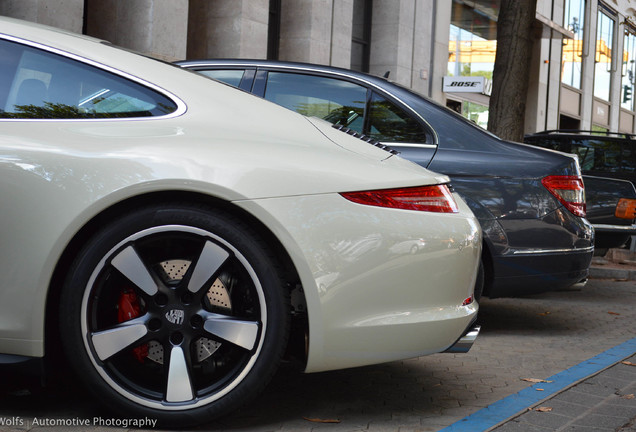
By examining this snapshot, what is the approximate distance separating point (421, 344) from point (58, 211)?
1.46 metres

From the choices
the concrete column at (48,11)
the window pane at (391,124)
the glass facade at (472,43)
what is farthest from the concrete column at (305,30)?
the window pane at (391,124)

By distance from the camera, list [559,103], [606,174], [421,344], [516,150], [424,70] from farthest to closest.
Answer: [559,103]
[424,70]
[606,174]
[516,150]
[421,344]

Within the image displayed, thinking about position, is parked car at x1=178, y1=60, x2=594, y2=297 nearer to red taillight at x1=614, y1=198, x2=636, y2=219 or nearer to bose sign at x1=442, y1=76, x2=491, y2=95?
red taillight at x1=614, y1=198, x2=636, y2=219

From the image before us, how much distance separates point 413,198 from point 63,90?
144cm

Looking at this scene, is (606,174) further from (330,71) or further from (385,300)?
(385,300)

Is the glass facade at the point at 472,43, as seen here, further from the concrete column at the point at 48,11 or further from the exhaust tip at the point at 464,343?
the exhaust tip at the point at 464,343

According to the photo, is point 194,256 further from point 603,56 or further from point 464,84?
point 603,56

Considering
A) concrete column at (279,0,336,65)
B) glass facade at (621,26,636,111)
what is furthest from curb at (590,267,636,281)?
glass facade at (621,26,636,111)

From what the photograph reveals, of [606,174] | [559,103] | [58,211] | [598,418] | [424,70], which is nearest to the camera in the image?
[58,211]

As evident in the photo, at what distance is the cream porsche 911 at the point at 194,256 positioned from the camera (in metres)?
3.30

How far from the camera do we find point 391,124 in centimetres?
600

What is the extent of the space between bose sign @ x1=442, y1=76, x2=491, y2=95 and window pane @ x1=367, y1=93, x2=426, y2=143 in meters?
19.7

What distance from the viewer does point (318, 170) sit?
3.43 m

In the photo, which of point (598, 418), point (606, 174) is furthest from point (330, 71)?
point (606, 174)
